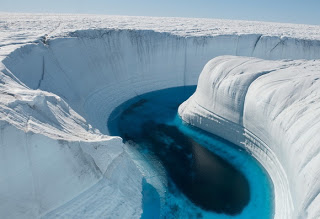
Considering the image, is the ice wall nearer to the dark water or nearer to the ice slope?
the dark water

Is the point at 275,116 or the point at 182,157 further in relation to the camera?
the point at 182,157

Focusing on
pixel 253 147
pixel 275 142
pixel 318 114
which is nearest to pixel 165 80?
pixel 253 147

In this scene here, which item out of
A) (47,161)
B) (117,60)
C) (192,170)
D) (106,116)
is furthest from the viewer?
(117,60)

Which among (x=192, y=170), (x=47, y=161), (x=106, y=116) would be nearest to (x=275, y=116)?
(x=192, y=170)

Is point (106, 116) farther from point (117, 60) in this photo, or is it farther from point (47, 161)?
point (47, 161)

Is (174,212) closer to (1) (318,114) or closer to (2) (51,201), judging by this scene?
(2) (51,201)

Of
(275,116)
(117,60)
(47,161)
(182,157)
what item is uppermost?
(47,161)

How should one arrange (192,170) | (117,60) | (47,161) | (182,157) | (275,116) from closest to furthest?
(47,161) < (275,116) < (192,170) < (182,157) < (117,60)

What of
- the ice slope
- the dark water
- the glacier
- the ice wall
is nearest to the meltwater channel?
the dark water
